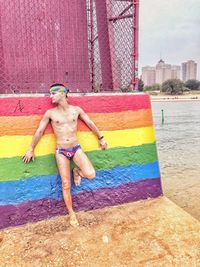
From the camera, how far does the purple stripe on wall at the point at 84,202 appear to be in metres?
3.90

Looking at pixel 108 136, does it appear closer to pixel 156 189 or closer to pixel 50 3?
pixel 156 189

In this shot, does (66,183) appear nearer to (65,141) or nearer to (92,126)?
(65,141)

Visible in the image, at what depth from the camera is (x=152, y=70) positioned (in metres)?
163

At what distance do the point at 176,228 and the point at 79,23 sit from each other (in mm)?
4304

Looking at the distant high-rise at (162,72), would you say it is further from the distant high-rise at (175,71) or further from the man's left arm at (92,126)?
the man's left arm at (92,126)

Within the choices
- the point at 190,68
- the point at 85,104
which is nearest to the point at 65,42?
the point at 85,104

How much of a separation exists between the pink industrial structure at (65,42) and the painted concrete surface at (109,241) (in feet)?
8.38

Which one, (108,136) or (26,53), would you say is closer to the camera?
(108,136)

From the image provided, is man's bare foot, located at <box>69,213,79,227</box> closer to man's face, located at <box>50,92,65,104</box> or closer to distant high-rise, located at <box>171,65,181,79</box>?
man's face, located at <box>50,92,65,104</box>

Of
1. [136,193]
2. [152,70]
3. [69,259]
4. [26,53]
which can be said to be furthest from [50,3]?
[152,70]

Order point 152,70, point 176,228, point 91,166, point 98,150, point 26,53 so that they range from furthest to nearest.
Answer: point 152,70 < point 26,53 < point 98,150 < point 91,166 < point 176,228

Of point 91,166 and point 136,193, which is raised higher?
point 91,166

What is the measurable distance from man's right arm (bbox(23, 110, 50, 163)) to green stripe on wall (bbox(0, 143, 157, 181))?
0.36 ft

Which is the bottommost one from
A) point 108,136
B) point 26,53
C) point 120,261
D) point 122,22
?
point 120,261
